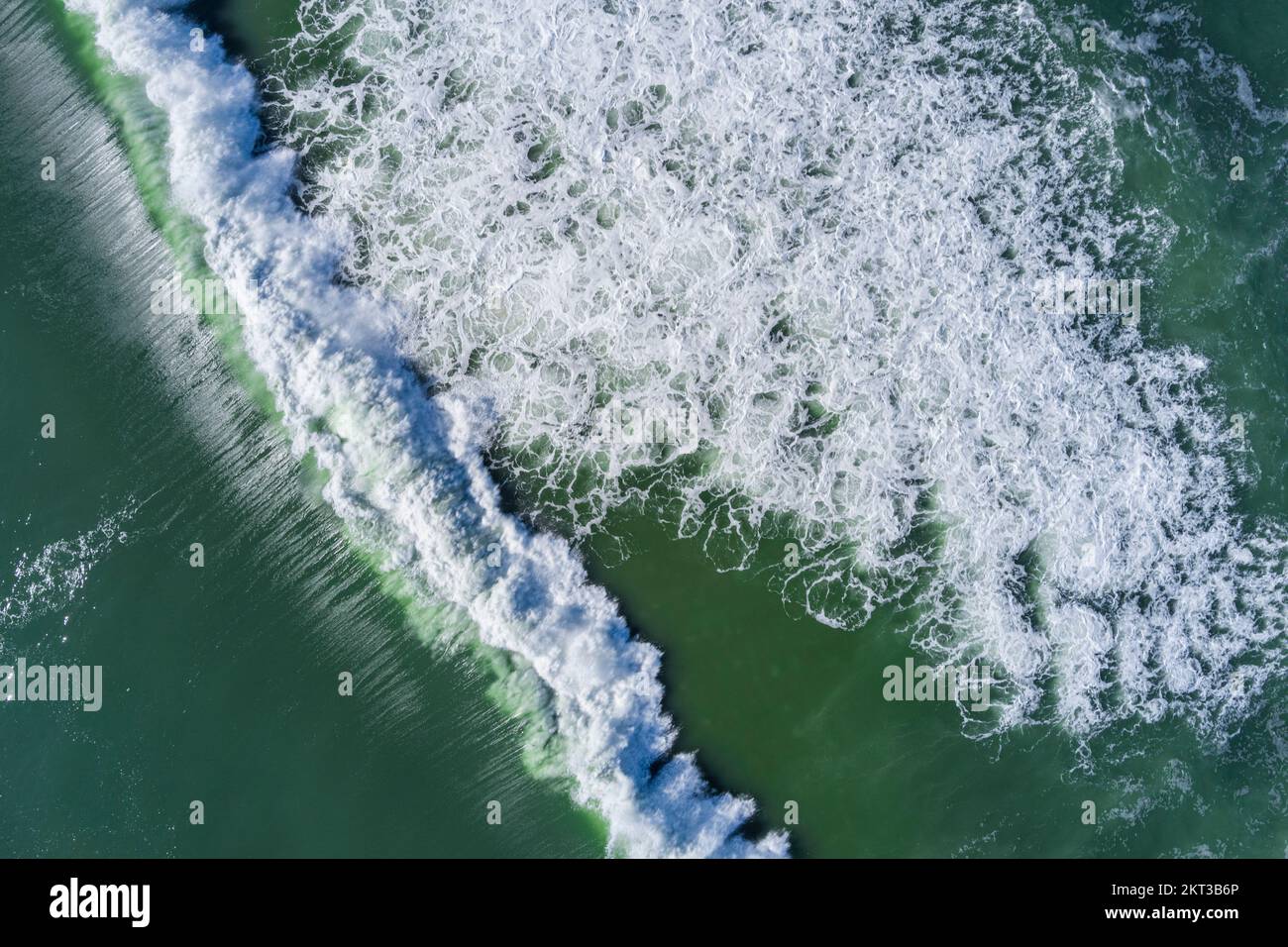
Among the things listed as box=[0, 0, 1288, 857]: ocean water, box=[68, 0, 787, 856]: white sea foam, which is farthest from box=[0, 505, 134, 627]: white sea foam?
box=[68, 0, 787, 856]: white sea foam

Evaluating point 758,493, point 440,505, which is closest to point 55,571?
point 440,505

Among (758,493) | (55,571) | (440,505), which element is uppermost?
(55,571)

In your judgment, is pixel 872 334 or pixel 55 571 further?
pixel 55 571

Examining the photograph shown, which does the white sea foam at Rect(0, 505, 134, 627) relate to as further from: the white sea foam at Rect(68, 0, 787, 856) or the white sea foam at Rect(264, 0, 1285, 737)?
the white sea foam at Rect(264, 0, 1285, 737)

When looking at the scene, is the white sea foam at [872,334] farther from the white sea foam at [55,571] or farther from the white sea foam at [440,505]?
the white sea foam at [55,571]

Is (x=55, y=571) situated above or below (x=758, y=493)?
above

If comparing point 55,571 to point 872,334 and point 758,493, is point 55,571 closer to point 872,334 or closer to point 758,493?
point 758,493
